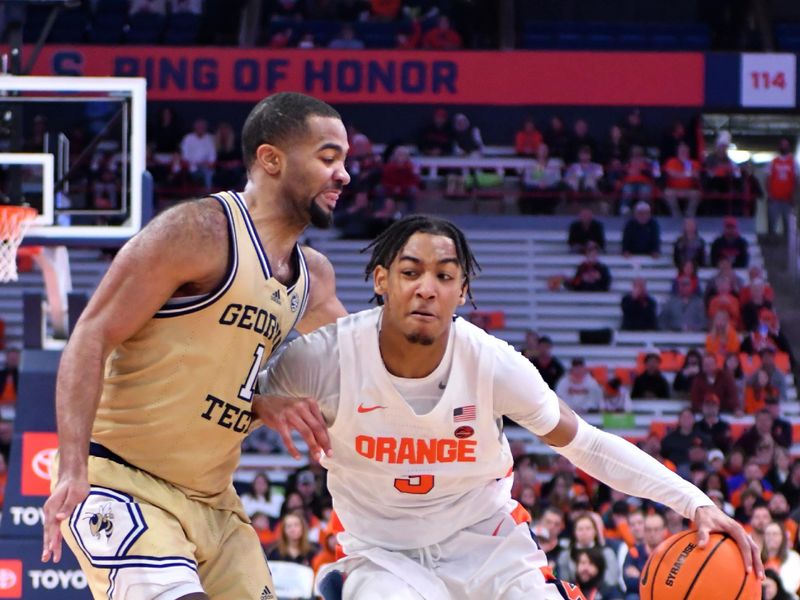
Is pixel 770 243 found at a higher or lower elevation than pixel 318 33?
lower

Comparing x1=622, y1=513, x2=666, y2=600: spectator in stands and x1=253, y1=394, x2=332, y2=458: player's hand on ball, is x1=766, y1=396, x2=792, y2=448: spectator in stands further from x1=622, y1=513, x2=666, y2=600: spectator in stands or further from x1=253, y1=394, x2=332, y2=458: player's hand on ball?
x1=253, y1=394, x2=332, y2=458: player's hand on ball

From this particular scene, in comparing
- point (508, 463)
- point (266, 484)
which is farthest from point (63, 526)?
point (266, 484)

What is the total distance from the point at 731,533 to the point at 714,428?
8653mm

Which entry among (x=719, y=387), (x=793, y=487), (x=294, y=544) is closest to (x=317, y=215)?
(x=294, y=544)

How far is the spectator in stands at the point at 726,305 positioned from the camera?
48.4 feet

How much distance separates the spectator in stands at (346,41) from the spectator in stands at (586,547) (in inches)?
345

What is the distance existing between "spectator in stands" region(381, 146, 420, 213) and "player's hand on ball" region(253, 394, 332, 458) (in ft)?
39.7

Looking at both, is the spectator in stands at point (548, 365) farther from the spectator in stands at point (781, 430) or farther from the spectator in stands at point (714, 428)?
the spectator in stands at point (781, 430)

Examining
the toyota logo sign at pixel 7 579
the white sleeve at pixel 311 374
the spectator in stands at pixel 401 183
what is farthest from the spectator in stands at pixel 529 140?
the white sleeve at pixel 311 374

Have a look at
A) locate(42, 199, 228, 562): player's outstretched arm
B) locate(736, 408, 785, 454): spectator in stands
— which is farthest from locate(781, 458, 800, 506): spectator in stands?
locate(42, 199, 228, 562): player's outstretched arm

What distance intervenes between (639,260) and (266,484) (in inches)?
264

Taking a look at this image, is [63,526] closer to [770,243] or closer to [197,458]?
[197,458]

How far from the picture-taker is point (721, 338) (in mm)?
14398

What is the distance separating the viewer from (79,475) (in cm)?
368
